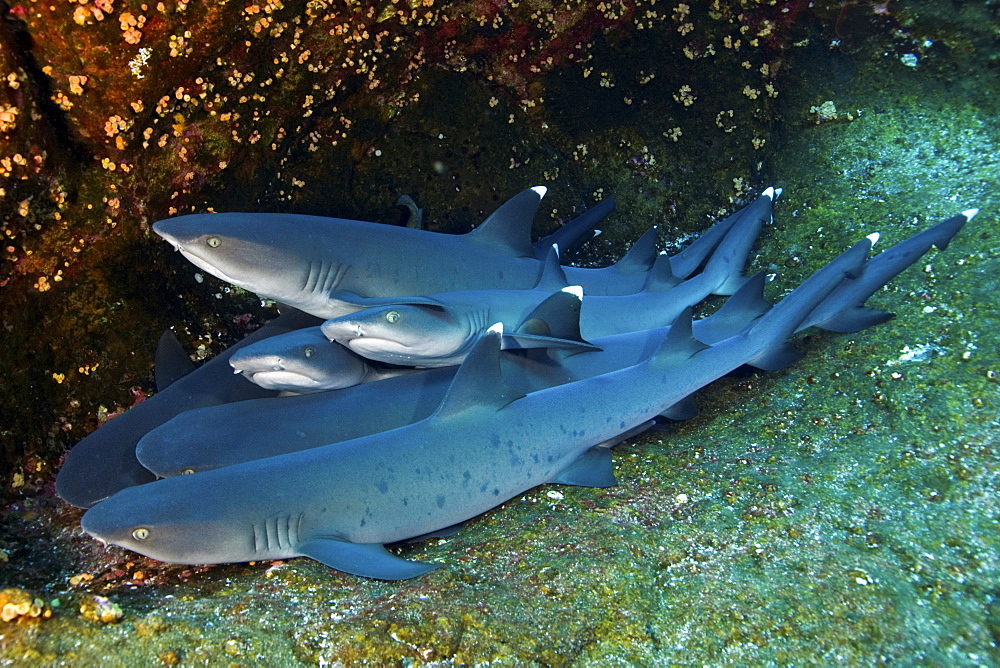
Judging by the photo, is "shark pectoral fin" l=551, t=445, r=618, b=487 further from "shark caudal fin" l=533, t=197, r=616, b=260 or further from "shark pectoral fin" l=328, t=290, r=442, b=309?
"shark caudal fin" l=533, t=197, r=616, b=260

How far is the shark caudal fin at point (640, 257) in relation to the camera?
13.4ft

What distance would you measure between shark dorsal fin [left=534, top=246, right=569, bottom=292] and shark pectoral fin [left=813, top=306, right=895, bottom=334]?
1.40 meters

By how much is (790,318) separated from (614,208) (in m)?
1.71

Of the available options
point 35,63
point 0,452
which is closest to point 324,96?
point 35,63

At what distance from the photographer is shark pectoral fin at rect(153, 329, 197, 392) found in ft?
11.2

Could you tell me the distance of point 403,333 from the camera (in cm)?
296

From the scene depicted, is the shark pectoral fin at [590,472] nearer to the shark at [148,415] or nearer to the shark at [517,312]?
the shark at [517,312]

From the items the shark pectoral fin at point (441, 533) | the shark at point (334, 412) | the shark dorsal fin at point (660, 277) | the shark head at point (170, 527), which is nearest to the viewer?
the shark head at point (170, 527)

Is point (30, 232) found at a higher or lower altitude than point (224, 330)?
higher

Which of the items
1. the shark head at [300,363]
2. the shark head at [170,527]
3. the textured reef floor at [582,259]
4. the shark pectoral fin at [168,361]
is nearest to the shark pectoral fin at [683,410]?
the textured reef floor at [582,259]

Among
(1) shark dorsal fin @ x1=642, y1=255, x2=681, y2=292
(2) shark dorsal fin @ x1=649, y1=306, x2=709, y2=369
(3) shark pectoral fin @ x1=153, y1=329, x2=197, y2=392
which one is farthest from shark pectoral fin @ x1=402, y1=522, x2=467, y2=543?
(1) shark dorsal fin @ x1=642, y1=255, x2=681, y2=292

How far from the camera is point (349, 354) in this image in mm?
3207

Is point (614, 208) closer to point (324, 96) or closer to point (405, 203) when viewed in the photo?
point (405, 203)

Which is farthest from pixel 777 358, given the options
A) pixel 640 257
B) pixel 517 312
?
pixel 517 312
